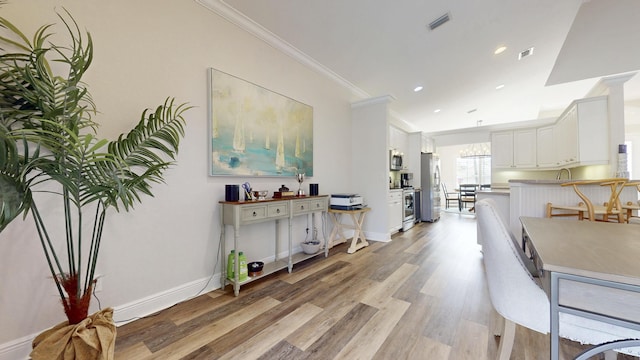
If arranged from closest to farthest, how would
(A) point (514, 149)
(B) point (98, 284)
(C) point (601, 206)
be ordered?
(B) point (98, 284), (C) point (601, 206), (A) point (514, 149)

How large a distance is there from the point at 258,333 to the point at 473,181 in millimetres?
10131

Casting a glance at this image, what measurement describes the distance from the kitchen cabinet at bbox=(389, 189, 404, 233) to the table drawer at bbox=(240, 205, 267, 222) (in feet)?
8.38

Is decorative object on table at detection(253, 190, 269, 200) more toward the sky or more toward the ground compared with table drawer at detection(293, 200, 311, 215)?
more toward the sky

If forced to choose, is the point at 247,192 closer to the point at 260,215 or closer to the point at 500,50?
the point at 260,215

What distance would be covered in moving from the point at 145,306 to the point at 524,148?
758cm

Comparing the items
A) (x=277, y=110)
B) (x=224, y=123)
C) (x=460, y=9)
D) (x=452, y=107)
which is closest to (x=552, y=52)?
(x=452, y=107)

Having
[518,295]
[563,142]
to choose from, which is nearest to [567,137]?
[563,142]

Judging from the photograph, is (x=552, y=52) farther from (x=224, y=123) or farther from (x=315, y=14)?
(x=224, y=123)

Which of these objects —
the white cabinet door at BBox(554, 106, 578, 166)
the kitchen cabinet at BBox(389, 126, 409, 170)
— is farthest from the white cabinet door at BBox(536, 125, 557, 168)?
the kitchen cabinet at BBox(389, 126, 409, 170)

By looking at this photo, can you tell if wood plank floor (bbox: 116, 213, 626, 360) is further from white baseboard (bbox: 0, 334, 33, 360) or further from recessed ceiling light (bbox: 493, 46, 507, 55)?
recessed ceiling light (bbox: 493, 46, 507, 55)

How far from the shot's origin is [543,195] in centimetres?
281

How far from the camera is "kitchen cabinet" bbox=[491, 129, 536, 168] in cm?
552

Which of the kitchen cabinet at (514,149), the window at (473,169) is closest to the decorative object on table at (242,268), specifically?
the kitchen cabinet at (514,149)

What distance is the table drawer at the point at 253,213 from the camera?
7.11 feet
